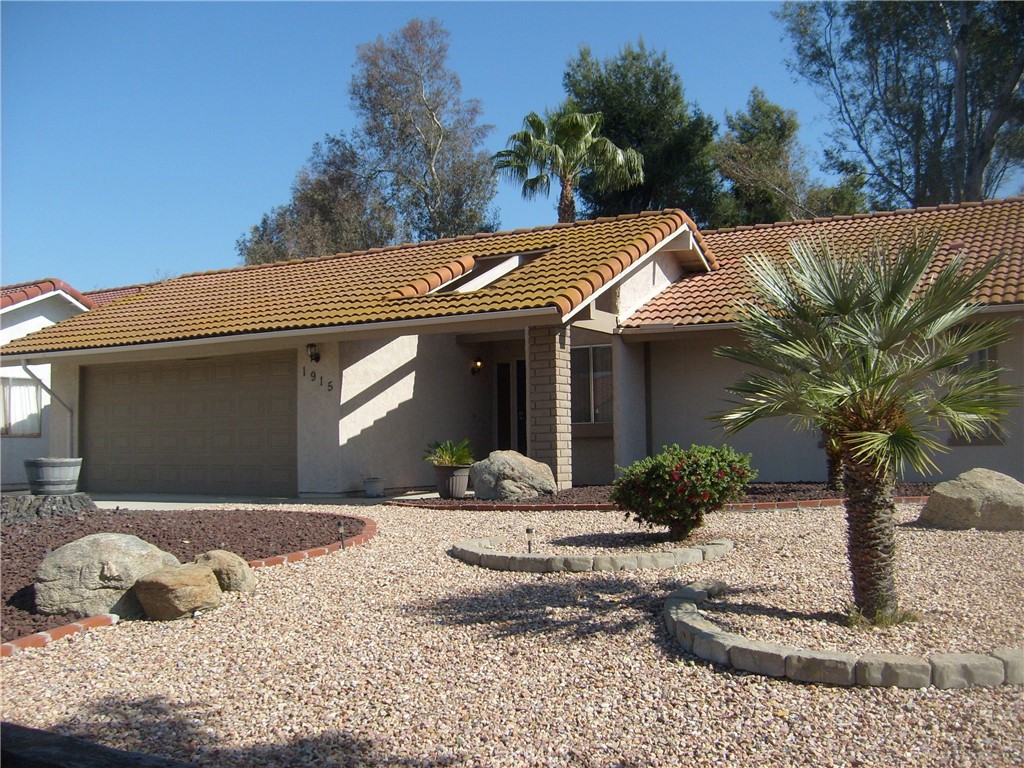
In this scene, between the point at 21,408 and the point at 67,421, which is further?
the point at 21,408

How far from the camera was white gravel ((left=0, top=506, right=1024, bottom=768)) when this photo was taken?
15.1 feet

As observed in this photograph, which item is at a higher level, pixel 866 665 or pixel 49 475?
pixel 49 475

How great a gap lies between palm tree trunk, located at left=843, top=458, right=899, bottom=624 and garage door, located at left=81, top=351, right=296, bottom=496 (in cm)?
1182

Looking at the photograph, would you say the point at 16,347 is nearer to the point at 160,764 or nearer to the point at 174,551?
the point at 174,551

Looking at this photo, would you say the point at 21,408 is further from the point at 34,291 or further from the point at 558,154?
the point at 558,154

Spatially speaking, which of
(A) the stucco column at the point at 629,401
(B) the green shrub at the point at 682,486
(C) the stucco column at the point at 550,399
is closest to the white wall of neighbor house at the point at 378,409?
(C) the stucco column at the point at 550,399

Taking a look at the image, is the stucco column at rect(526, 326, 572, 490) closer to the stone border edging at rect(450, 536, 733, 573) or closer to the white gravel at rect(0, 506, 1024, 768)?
the stone border edging at rect(450, 536, 733, 573)

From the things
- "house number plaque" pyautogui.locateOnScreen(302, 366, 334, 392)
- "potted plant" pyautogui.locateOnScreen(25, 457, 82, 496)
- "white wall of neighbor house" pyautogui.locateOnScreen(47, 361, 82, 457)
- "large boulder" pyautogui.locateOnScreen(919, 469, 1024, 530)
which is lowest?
"large boulder" pyautogui.locateOnScreen(919, 469, 1024, 530)

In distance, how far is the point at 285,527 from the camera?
10.8 m

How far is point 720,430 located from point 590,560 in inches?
345

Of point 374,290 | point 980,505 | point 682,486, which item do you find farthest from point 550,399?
point 980,505

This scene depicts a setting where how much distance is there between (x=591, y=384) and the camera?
682 inches

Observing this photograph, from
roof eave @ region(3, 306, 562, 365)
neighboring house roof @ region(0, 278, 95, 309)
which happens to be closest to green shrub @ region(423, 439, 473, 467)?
roof eave @ region(3, 306, 562, 365)

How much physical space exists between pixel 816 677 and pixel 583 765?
1.60 meters
